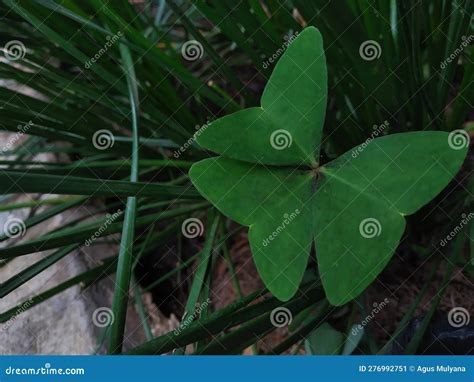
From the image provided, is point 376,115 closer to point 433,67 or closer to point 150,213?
point 433,67

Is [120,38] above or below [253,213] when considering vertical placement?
above

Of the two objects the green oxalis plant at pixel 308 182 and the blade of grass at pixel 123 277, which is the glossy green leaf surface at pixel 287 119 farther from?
the blade of grass at pixel 123 277

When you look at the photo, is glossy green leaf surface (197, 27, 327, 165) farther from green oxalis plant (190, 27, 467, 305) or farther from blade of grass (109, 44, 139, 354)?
blade of grass (109, 44, 139, 354)

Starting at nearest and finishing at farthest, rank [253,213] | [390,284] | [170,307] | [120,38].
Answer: [253,213] → [120,38] → [390,284] → [170,307]

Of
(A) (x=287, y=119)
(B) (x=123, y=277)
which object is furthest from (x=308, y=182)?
A: (B) (x=123, y=277)

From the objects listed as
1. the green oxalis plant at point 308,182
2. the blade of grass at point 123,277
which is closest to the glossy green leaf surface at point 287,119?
the green oxalis plant at point 308,182

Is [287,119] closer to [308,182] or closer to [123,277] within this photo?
[308,182]
